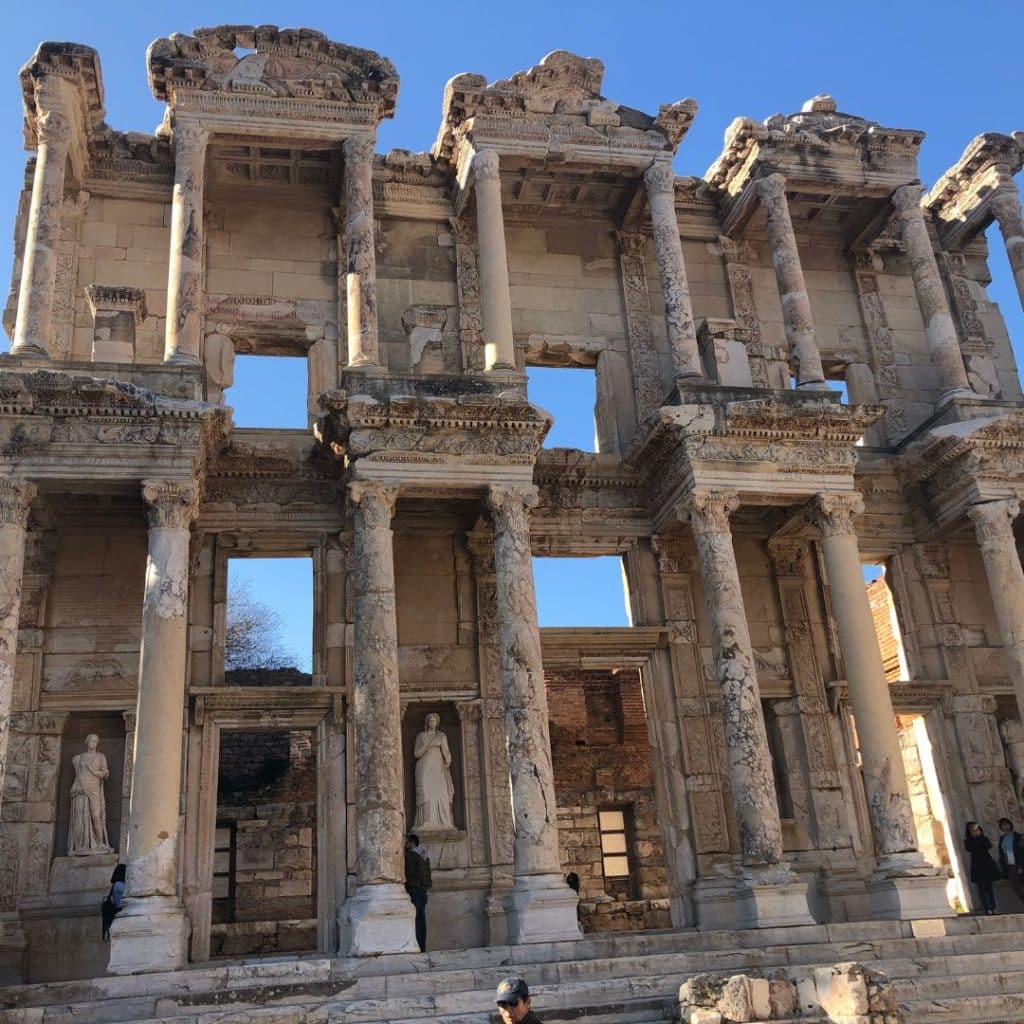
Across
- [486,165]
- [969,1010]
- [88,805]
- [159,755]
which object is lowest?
[969,1010]

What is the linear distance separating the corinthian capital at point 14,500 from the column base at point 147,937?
472cm

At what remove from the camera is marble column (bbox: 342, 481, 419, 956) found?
12.5 meters

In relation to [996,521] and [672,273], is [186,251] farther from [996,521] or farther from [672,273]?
[996,521]

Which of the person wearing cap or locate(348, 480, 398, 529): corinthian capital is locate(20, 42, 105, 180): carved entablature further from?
the person wearing cap

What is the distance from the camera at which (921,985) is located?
36.8 ft

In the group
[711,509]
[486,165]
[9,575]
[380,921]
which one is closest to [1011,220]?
[711,509]

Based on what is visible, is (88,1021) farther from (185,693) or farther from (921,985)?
(921,985)

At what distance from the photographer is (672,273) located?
1739cm

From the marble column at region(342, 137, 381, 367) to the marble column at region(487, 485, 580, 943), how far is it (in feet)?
9.25

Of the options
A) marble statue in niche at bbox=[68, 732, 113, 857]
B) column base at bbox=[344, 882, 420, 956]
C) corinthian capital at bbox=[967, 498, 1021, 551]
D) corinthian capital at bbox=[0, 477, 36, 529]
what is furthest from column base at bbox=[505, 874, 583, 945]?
corinthian capital at bbox=[967, 498, 1021, 551]

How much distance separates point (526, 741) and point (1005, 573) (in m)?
7.43

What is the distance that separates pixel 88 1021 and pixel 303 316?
10.7 m

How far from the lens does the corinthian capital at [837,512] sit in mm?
16000

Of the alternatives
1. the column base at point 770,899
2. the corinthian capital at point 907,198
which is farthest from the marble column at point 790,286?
the column base at point 770,899
